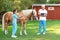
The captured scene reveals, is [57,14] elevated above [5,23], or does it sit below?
below

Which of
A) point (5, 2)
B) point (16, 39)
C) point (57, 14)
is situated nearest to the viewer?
point (16, 39)

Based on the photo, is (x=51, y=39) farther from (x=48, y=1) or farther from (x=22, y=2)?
(x=48, y=1)

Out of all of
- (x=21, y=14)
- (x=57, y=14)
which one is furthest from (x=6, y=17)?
(x=57, y=14)

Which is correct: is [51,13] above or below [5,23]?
below

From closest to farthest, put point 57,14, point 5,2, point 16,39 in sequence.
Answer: point 16,39
point 5,2
point 57,14

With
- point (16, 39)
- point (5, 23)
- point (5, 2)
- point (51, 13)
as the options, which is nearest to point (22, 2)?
point (51, 13)

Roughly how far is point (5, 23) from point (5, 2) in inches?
315

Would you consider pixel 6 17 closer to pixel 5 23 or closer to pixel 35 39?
pixel 5 23

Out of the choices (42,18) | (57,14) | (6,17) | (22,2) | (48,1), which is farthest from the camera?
(48,1)

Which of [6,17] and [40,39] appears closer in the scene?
[40,39]

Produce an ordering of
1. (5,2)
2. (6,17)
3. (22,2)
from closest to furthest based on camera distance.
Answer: (6,17), (5,2), (22,2)

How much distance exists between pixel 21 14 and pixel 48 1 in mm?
46303

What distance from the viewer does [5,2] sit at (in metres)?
24.7

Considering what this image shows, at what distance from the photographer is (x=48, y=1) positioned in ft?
202
